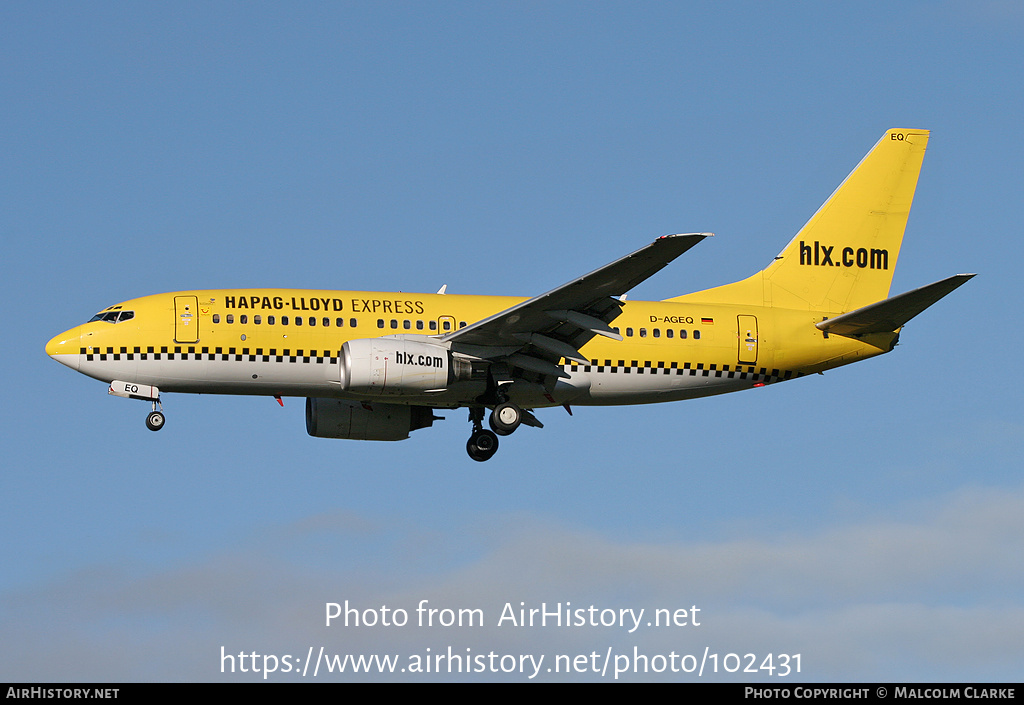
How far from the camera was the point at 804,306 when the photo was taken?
49.7m

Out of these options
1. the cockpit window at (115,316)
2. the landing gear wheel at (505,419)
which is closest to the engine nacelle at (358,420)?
the landing gear wheel at (505,419)

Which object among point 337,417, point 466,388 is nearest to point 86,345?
point 337,417

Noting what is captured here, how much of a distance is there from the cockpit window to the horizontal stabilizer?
20520 mm

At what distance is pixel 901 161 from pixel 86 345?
1059 inches

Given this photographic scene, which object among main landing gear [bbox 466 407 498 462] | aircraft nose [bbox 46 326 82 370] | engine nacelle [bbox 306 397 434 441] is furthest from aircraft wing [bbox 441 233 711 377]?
aircraft nose [bbox 46 326 82 370]

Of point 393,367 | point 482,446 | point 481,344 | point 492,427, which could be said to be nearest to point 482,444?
point 482,446

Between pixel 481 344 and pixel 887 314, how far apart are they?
12188 millimetres

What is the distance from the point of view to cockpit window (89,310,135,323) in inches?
1746

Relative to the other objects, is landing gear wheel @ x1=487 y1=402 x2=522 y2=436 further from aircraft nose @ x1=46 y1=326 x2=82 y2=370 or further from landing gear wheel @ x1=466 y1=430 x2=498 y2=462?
aircraft nose @ x1=46 y1=326 x2=82 y2=370

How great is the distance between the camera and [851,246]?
50.8 meters

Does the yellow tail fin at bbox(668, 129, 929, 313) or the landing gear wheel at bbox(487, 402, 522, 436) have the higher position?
the yellow tail fin at bbox(668, 129, 929, 313)

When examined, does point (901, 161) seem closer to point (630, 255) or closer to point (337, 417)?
point (630, 255)
